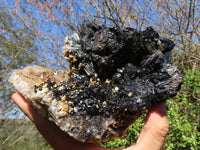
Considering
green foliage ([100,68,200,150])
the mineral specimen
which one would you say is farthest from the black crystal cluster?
green foliage ([100,68,200,150])

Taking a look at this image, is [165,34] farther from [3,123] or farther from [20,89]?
[3,123]

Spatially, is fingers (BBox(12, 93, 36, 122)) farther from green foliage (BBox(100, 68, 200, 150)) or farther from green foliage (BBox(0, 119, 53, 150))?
green foliage (BBox(0, 119, 53, 150))

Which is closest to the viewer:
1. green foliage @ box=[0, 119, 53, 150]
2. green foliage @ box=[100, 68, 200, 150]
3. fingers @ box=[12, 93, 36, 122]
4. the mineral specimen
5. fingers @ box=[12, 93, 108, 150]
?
the mineral specimen

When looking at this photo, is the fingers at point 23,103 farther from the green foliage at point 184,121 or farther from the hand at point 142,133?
the green foliage at point 184,121

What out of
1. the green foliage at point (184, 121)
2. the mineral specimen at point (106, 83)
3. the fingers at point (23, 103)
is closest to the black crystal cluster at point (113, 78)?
the mineral specimen at point (106, 83)

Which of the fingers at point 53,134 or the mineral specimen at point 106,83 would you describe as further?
the fingers at point 53,134
